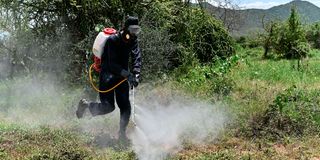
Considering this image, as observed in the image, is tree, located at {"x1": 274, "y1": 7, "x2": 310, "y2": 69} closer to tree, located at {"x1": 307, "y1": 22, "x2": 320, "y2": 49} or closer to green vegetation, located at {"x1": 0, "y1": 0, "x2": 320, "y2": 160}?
green vegetation, located at {"x1": 0, "y1": 0, "x2": 320, "y2": 160}

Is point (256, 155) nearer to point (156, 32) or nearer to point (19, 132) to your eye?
point (19, 132)

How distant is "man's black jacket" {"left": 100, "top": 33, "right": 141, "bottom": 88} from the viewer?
23.7 feet

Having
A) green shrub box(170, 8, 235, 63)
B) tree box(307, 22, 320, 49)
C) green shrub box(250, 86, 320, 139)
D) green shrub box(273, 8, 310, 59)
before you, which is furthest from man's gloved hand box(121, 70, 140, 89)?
tree box(307, 22, 320, 49)

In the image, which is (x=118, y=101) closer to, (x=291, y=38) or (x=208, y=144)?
(x=208, y=144)

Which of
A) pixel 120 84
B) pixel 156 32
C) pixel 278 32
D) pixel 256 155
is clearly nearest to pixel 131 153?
pixel 120 84

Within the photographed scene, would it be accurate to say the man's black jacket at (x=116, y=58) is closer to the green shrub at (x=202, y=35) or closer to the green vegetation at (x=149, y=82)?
the green vegetation at (x=149, y=82)

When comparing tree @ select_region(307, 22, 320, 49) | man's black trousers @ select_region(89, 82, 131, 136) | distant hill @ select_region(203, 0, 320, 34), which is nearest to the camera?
man's black trousers @ select_region(89, 82, 131, 136)

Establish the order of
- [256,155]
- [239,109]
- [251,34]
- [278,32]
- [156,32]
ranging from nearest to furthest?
[256,155], [239,109], [156,32], [278,32], [251,34]

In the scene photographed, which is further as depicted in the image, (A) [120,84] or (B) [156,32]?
(B) [156,32]

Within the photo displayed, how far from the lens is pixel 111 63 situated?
7.24m

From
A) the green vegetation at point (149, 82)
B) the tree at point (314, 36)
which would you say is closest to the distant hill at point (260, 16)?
the tree at point (314, 36)

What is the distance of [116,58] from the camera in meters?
7.31

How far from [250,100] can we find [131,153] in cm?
339

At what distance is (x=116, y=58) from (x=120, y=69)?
0.64ft
